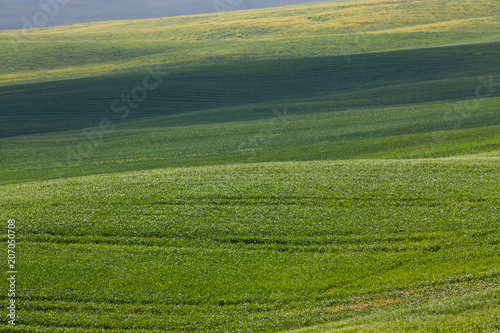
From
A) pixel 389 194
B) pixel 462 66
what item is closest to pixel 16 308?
pixel 389 194

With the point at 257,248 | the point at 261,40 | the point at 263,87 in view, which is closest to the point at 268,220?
the point at 257,248

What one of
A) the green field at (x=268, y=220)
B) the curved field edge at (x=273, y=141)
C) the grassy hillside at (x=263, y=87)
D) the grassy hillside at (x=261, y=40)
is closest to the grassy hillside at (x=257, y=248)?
the green field at (x=268, y=220)

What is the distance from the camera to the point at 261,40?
131m

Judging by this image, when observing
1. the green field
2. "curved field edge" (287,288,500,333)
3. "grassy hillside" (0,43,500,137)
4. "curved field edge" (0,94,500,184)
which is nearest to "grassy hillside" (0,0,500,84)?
"grassy hillside" (0,43,500,137)

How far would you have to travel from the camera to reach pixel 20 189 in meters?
28.7

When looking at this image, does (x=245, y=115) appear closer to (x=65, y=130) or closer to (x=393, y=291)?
(x=65, y=130)

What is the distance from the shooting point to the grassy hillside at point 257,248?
52.8 feet

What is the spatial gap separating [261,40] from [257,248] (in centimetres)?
11729

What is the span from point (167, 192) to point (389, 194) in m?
12.1

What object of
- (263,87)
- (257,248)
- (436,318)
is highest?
(263,87)

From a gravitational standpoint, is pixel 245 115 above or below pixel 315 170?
above

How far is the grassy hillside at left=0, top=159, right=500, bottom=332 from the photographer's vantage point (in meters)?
16.1

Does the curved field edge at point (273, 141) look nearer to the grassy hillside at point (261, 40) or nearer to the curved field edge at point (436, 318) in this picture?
the curved field edge at point (436, 318)

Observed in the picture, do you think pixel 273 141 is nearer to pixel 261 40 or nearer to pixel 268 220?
pixel 268 220
